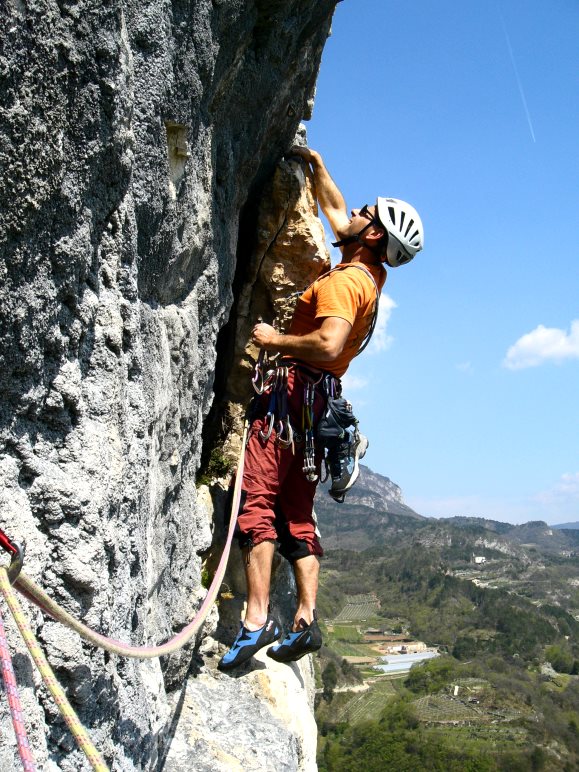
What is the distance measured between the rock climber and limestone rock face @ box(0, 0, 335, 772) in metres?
0.52

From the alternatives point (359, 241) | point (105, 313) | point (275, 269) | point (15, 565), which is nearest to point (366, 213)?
point (359, 241)

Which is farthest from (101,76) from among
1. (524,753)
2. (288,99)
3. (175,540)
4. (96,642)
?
(524,753)

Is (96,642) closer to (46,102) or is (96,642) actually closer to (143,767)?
(143,767)

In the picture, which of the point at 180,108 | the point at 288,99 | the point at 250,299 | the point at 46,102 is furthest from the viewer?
the point at 250,299

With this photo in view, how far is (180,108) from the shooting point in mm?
3029

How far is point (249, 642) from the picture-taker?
4.05 meters

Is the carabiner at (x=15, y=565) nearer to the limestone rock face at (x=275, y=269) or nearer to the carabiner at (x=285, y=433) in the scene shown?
the carabiner at (x=285, y=433)

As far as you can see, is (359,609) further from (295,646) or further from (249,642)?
(249,642)

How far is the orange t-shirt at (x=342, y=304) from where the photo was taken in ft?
14.0

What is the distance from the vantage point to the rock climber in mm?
4168

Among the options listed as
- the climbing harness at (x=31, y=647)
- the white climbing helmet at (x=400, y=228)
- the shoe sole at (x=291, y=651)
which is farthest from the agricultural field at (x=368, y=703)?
the climbing harness at (x=31, y=647)

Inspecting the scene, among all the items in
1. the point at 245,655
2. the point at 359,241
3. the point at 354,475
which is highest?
the point at 359,241

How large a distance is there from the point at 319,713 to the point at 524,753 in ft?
88.7

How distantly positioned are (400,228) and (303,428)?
1.55 meters
